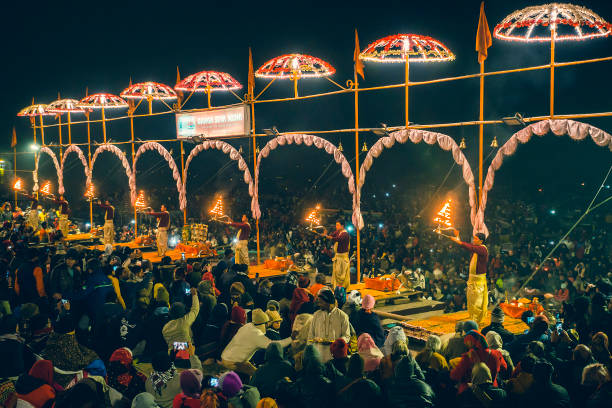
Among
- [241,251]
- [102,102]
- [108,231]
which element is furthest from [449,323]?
[102,102]

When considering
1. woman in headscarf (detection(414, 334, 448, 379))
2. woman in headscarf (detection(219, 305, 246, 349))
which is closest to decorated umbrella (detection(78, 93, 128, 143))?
woman in headscarf (detection(219, 305, 246, 349))

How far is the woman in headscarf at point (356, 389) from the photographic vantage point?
555 cm

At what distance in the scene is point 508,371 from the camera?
6766 mm

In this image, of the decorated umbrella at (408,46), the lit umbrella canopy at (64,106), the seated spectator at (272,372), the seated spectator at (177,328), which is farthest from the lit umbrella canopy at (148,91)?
the seated spectator at (272,372)

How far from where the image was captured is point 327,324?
296 inches

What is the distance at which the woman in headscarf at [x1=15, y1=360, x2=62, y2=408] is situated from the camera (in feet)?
18.7

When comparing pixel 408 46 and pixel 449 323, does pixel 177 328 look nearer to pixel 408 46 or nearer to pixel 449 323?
pixel 449 323

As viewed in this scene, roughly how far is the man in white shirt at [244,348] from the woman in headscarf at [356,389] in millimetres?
2004

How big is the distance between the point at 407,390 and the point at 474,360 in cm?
105

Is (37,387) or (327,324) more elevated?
(327,324)

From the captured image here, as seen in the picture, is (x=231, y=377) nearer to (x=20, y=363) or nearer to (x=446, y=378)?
(x=446, y=378)

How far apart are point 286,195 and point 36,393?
24140 millimetres

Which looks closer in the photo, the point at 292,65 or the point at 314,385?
the point at 314,385

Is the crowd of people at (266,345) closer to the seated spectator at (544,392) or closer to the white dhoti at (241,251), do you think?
the seated spectator at (544,392)
